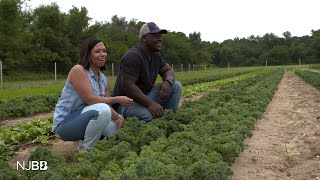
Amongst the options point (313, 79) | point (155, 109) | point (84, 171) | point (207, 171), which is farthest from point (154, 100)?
point (313, 79)

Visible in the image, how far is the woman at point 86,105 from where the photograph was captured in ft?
15.7

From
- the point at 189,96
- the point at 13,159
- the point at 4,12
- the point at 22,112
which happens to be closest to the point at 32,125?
the point at 13,159

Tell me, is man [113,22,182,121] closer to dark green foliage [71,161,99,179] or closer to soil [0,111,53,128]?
dark green foliage [71,161,99,179]

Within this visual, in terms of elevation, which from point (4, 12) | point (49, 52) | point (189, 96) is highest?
point (4, 12)

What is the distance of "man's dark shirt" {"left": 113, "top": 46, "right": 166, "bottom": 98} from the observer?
5.75 metres

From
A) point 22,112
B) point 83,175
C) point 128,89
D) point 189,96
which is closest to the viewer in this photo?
point 83,175

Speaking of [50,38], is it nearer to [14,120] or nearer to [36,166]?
[14,120]

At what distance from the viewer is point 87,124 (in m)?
4.82

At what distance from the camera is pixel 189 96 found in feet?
49.4

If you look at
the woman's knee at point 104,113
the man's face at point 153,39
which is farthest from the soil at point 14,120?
the woman's knee at point 104,113

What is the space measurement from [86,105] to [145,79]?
125 centimetres

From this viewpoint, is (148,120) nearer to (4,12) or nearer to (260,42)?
(4,12)

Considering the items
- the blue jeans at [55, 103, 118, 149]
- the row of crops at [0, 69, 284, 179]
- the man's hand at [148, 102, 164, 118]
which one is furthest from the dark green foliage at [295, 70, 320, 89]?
the blue jeans at [55, 103, 118, 149]

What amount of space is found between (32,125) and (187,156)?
12.5ft
